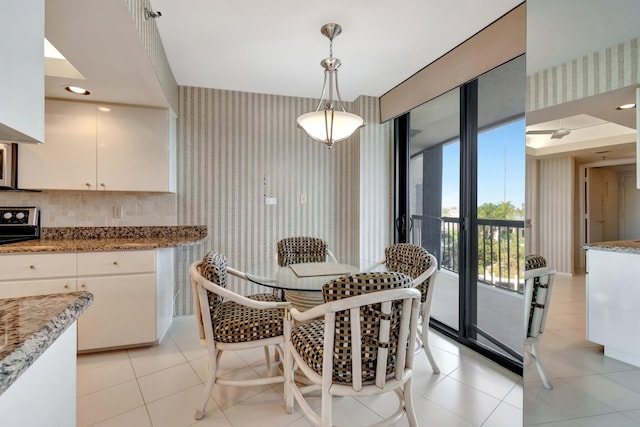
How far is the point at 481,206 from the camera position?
8.30 feet

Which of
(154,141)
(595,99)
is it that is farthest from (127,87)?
(595,99)

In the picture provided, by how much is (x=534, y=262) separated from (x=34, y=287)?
305cm

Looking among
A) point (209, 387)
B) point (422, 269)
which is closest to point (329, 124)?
point (422, 269)

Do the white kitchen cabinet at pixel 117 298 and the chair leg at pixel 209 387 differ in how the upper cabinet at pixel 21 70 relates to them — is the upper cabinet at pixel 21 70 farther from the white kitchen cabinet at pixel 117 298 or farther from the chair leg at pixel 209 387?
the white kitchen cabinet at pixel 117 298

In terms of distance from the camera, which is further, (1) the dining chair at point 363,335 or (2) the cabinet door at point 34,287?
(2) the cabinet door at point 34,287

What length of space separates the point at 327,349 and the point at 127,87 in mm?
2394

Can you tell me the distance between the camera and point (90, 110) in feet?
8.79

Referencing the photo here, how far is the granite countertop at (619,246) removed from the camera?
2.31 ft

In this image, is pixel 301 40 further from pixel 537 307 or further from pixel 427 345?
pixel 427 345

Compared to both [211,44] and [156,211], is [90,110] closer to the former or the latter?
[156,211]

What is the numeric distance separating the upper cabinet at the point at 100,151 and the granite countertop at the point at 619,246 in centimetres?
298

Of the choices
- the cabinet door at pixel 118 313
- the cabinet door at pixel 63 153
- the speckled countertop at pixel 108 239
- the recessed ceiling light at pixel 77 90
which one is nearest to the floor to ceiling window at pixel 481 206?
the speckled countertop at pixel 108 239

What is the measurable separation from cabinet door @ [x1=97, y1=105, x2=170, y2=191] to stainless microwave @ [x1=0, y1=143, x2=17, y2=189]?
23.0 inches

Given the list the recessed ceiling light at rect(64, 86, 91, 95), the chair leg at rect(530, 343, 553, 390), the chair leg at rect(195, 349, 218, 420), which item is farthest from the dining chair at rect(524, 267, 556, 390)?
the recessed ceiling light at rect(64, 86, 91, 95)
